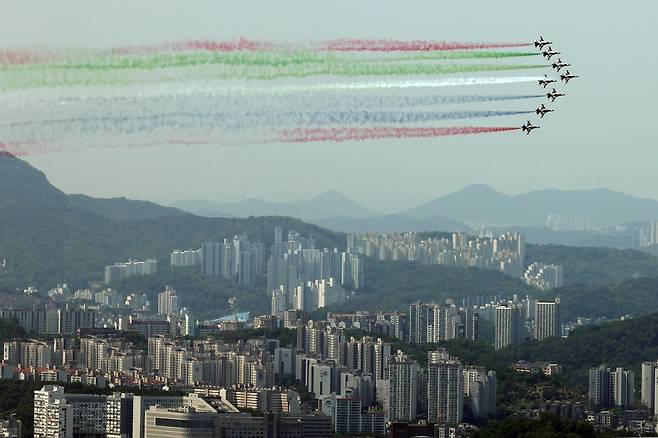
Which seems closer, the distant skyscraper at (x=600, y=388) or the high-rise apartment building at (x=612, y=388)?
the distant skyscraper at (x=600, y=388)

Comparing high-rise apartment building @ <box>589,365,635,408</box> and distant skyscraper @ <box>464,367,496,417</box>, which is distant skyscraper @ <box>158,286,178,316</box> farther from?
distant skyscraper @ <box>464,367,496,417</box>

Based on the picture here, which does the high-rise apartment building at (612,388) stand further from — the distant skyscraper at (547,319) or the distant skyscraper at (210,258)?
the distant skyscraper at (210,258)

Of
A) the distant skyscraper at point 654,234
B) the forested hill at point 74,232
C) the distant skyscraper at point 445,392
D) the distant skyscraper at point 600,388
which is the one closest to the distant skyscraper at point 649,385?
the distant skyscraper at point 600,388

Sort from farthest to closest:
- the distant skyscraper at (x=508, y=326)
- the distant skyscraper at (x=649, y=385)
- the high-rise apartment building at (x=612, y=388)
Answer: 1. the distant skyscraper at (x=508, y=326)
2. the high-rise apartment building at (x=612, y=388)
3. the distant skyscraper at (x=649, y=385)

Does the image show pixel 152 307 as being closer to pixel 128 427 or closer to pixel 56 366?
pixel 56 366

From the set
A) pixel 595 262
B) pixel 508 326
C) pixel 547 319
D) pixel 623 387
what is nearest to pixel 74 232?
pixel 595 262
